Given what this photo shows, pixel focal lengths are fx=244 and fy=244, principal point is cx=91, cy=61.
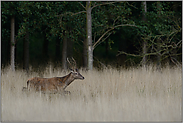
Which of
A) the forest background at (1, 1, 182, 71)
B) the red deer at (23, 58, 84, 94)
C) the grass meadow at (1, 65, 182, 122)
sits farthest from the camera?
the forest background at (1, 1, 182, 71)

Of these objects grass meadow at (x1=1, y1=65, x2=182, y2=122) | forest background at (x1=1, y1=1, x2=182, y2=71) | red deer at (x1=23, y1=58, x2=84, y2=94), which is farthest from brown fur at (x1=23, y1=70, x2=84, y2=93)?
forest background at (x1=1, y1=1, x2=182, y2=71)

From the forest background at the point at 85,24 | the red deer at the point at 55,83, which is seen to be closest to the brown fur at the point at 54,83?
the red deer at the point at 55,83

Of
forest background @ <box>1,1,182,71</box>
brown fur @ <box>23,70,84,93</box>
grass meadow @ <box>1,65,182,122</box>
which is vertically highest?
forest background @ <box>1,1,182,71</box>

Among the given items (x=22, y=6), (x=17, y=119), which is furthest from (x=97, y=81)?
(x=22, y=6)

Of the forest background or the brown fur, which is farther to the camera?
the forest background

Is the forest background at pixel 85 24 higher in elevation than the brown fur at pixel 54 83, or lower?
higher

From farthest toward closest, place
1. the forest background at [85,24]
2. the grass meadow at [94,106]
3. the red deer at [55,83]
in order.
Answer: the forest background at [85,24] → the red deer at [55,83] → the grass meadow at [94,106]

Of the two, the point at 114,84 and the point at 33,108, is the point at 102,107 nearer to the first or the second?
the point at 33,108

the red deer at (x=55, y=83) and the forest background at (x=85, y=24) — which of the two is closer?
the red deer at (x=55, y=83)

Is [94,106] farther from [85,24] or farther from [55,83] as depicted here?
[85,24]

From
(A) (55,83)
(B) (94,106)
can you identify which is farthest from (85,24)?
(B) (94,106)

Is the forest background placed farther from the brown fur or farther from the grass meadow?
the grass meadow

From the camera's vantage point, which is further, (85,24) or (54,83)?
(85,24)

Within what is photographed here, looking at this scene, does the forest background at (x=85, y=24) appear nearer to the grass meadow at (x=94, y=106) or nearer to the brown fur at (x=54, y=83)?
the brown fur at (x=54, y=83)
